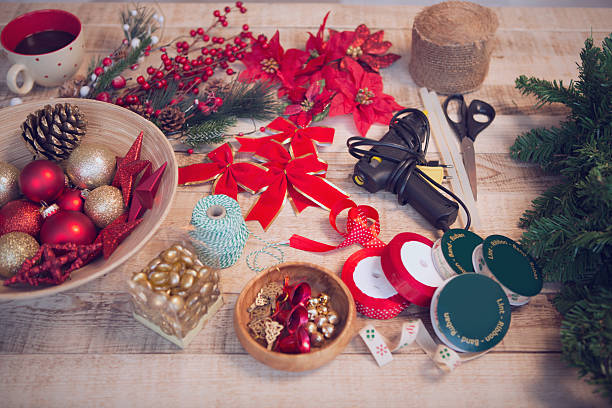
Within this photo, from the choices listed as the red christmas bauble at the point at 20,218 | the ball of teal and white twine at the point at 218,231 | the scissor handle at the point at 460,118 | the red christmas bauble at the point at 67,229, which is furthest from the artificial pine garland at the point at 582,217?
the red christmas bauble at the point at 20,218

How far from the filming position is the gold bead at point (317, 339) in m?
0.80

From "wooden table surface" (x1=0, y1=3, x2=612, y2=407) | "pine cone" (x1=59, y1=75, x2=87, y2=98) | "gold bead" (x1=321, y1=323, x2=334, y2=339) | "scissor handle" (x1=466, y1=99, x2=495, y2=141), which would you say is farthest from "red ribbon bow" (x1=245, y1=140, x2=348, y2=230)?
"pine cone" (x1=59, y1=75, x2=87, y2=98)

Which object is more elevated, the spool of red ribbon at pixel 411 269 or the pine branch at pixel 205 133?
the pine branch at pixel 205 133

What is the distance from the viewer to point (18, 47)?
110 cm

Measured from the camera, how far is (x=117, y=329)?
83 cm

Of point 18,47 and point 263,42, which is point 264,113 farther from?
point 18,47

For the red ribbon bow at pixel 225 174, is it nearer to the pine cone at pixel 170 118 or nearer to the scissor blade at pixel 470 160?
the pine cone at pixel 170 118

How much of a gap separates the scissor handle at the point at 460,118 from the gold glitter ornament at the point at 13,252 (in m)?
0.89

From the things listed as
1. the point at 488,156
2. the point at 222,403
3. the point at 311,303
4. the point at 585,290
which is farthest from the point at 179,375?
the point at 488,156

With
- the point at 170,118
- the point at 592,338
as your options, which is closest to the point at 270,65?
the point at 170,118

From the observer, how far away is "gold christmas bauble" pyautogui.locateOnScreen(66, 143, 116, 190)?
2.94ft

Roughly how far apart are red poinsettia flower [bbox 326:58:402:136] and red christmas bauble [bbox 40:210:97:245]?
57cm

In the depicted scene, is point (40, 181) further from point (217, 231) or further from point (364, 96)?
point (364, 96)

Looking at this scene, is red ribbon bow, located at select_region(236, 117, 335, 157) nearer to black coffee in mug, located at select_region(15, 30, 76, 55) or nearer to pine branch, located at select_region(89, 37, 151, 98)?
pine branch, located at select_region(89, 37, 151, 98)
